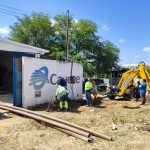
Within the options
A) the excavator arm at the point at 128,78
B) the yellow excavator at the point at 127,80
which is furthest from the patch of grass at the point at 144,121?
the excavator arm at the point at 128,78

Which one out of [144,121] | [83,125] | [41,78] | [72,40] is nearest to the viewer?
[83,125]

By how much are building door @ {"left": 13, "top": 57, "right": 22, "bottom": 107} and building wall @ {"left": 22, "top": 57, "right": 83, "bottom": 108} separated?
0.18 meters

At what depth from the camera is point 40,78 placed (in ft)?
62.0

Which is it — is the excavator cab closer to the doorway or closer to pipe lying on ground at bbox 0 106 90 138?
the doorway

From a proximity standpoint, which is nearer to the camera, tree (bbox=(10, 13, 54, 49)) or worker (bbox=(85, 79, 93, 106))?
worker (bbox=(85, 79, 93, 106))

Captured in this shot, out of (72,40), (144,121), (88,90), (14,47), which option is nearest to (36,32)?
(72,40)

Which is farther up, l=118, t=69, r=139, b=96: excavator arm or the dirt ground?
l=118, t=69, r=139, b=96: excavator arm

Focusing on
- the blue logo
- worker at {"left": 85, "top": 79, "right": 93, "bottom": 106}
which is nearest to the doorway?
the blue logo

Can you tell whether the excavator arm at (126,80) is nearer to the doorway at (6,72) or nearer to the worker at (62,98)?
the worker at (62,98)

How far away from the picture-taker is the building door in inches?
682

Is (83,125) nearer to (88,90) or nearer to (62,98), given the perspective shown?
(62,98)

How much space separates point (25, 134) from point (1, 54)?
15.4m

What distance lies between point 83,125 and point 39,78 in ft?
19.6

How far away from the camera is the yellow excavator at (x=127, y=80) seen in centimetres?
2325
